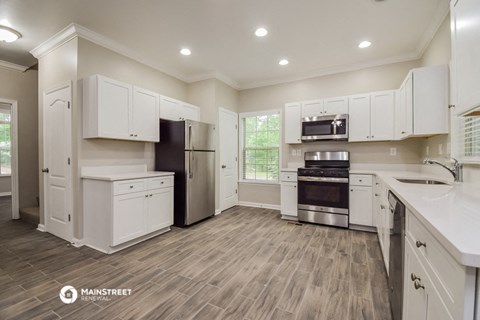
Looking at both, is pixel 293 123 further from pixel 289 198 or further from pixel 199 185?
pixel 199 185

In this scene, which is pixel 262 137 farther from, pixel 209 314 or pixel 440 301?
pixel 440 301

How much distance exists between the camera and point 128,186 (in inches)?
107

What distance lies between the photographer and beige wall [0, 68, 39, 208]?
12.7 ft

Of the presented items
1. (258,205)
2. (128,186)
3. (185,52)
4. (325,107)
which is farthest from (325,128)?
(128,186)

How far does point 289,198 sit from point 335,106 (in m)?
1.86

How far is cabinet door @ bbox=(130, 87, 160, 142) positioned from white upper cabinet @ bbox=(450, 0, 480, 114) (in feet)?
11.4

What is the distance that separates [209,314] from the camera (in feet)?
5.27

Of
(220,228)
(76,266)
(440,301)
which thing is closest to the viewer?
(440,301)

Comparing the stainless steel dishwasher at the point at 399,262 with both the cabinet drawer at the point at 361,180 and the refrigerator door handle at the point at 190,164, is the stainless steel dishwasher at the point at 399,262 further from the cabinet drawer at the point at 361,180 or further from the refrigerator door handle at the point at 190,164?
the refrigerator door handle at the point at 190,164

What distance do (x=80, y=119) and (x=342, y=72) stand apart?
4.38m

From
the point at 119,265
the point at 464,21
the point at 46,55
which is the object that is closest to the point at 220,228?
the point at 119,265

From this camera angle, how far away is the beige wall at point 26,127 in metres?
3.87

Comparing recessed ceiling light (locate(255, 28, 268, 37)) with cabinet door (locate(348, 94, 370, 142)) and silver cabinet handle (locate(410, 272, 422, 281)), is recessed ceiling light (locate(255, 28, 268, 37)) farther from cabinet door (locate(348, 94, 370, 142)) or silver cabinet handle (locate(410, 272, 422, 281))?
silver cabinet handle (locate(410, 272, 422, 281))

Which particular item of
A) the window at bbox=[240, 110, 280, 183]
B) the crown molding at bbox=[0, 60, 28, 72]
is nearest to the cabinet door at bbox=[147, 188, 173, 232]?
the window at bbox=[240, 110, 280, 183]
